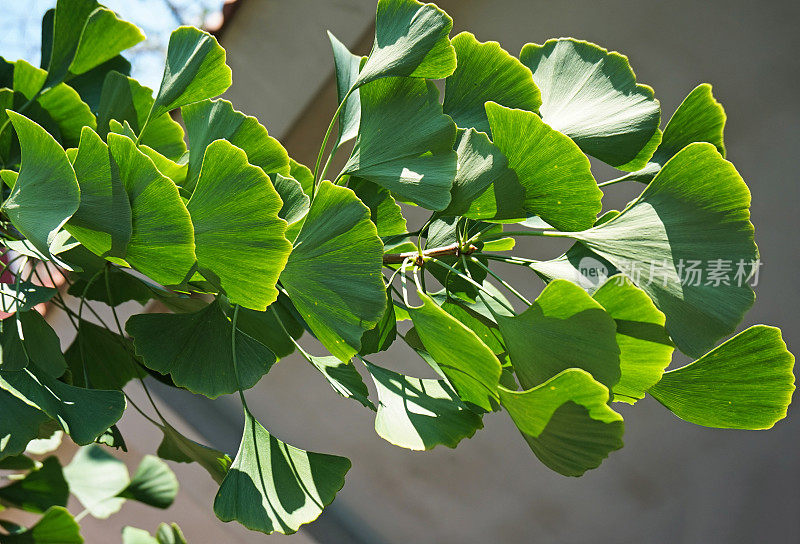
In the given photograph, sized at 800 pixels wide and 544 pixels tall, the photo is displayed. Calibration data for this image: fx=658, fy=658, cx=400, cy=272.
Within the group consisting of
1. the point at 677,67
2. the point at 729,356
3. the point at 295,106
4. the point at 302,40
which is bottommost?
the point at 295,106

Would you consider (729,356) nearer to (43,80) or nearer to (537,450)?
(537,450)

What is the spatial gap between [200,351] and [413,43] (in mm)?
210

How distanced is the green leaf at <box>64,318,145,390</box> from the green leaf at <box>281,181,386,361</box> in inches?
9.4

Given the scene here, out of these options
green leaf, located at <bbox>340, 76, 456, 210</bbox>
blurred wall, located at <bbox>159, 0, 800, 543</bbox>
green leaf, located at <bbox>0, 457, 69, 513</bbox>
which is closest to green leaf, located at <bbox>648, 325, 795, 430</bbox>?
green leaf, located at <bbox>340, 76, 456, 210</bbox>

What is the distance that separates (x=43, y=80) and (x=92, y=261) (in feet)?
0.65

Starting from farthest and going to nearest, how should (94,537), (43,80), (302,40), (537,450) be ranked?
(94,537) < (302,40) < (43,80) < (537,450)

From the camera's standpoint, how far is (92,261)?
0.38m

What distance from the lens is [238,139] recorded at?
388mm

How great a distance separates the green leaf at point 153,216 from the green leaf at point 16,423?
96mm

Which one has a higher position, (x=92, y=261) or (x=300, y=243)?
(x=300, y=243)

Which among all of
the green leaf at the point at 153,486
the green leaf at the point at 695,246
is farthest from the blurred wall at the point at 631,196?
the green leaf at the point at 695,246

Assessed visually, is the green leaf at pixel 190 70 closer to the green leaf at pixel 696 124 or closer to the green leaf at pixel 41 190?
the green leaf at pixel 41 190

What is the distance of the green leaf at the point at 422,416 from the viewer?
1.08 ft

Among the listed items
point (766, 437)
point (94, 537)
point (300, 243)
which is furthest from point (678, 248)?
point (94, 537)
